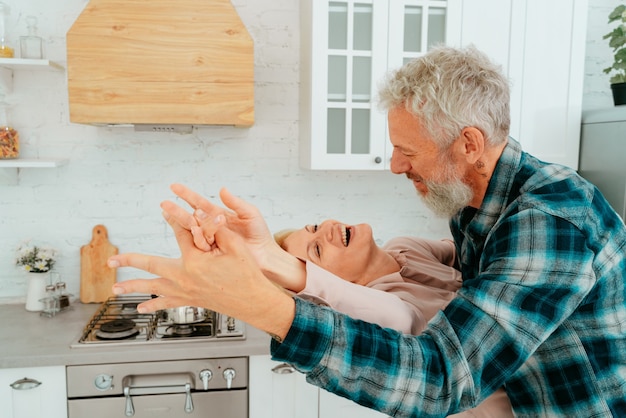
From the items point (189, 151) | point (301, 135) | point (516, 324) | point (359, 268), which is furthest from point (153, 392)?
point (516, 324)

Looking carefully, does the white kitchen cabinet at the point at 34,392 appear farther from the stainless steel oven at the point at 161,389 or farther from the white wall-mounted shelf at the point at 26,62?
the white wall-mounted shelf at the point at 26,62

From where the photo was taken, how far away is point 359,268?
182 cm

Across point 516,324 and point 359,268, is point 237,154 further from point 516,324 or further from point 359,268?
point 516,324

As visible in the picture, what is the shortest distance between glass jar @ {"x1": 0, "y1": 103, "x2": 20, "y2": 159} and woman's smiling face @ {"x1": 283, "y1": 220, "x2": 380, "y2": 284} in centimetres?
140

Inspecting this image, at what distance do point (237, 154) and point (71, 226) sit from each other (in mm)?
844

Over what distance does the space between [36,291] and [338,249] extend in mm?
1509

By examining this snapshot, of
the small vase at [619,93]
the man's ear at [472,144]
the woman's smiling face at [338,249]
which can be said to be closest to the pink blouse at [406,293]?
the woman's smiling face at [338,249]

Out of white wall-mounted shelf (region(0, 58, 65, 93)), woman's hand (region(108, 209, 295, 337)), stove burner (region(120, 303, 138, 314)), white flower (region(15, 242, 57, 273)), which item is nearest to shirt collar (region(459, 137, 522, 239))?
woman's hand (region(108, 209, 295, 337))

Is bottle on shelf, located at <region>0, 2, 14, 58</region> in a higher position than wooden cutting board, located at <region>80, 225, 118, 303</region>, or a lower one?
higher

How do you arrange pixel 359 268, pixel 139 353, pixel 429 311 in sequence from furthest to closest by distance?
Answer: pixel 139 353
pixel 359 268
pixel 429 311

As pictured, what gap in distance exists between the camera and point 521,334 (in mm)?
1022

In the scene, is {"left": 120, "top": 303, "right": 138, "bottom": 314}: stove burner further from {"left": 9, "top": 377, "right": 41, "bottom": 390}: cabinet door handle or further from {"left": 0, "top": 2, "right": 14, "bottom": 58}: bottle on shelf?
{"left": 0, "top": 2, "right": 14, "bottom": 58}: bottle on shelf

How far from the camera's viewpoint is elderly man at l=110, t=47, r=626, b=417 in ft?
3.16

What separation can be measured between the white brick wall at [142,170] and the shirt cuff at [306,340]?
1850mm
